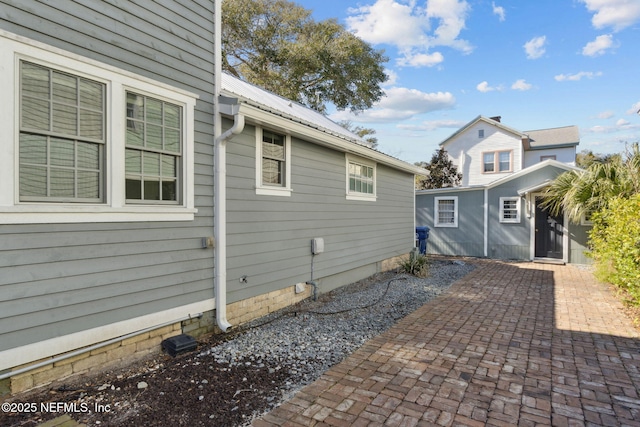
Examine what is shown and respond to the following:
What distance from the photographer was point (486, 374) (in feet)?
10.8

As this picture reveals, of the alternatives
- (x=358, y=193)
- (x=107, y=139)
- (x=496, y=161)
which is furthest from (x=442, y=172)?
(x=107, y=139)

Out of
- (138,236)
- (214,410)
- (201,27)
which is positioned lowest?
(214,410)

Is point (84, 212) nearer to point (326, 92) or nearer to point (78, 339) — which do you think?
point (78, 339)

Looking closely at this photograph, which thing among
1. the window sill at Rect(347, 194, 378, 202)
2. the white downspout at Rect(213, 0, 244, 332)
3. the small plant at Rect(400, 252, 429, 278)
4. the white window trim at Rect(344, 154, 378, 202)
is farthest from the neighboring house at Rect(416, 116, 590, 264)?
the white downspout at Rect(213, 0, 244, 332)

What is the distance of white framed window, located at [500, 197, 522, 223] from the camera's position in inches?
463

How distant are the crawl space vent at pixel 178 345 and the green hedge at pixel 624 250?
20.4 feet

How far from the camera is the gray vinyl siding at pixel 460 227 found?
12.6 m

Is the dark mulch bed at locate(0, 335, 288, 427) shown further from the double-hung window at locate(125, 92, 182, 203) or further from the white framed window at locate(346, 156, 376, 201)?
the white framed window at locate(346, 156, 376, 201)

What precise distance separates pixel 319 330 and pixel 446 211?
10.2 m

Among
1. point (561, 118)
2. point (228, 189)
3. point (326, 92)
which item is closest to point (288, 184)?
point (228, 189)

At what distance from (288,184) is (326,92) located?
13.5 m

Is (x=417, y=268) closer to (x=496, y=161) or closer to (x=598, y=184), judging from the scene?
(x=598, y=184)

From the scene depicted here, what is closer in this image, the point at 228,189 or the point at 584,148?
the point at 228,189

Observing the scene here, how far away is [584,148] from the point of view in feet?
118
